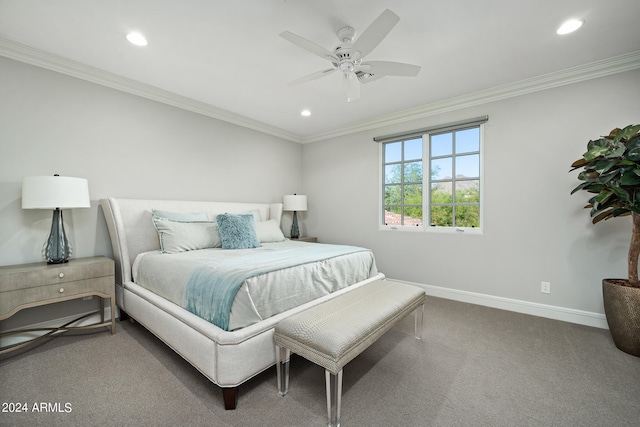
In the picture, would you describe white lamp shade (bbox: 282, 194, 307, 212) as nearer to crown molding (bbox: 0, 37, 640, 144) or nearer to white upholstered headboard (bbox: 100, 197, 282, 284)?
crown molding (bbox: 0, 37, 640, 144)

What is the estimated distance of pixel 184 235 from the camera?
113 inches

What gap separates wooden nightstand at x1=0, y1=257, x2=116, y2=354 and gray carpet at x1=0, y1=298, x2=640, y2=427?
0.41m

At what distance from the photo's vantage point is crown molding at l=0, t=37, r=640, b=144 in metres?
2.43

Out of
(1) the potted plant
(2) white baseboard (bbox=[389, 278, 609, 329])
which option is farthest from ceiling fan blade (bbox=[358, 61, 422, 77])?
(2) white baseboard (bbox=[389, 278, 609, 329])

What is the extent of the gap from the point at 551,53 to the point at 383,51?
1.55m

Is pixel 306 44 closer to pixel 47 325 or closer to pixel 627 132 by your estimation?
pixel 627 132

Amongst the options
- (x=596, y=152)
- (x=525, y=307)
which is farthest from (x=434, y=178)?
(x=525, y=307)

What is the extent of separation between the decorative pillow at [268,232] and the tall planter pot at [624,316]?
11.1 feet

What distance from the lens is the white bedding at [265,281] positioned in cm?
167

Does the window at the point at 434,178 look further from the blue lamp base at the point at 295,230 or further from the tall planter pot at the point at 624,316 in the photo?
the blue lamp base at the point at 295,230

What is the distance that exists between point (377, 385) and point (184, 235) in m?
2.33

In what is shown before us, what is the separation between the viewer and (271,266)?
1910 millimetres

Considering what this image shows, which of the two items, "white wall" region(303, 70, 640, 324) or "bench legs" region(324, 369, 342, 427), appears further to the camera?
"white wall" region(303, 70, 640, 324)

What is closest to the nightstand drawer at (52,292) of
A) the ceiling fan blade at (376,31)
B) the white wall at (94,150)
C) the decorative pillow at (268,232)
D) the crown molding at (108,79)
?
the white wall at (94,150)
